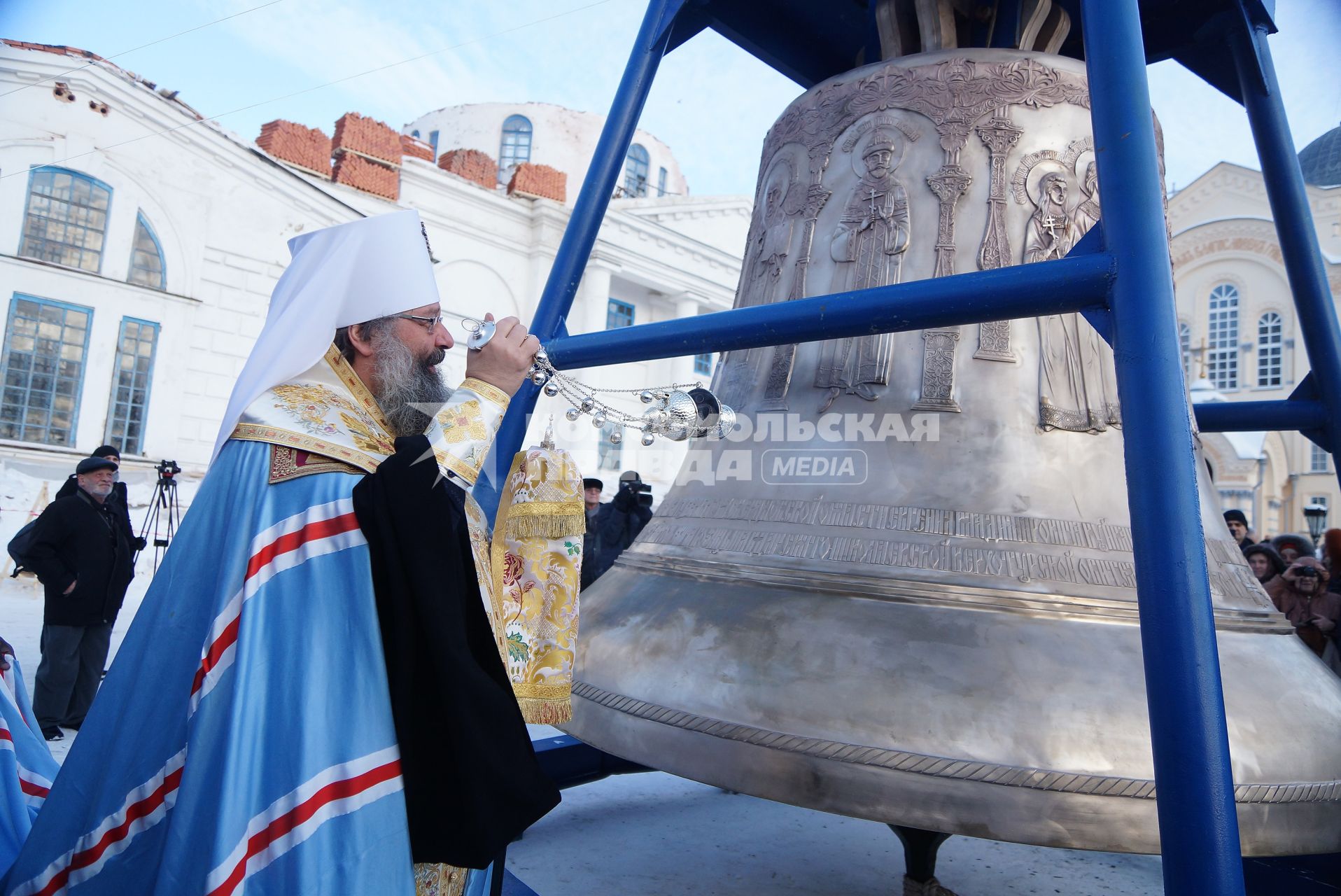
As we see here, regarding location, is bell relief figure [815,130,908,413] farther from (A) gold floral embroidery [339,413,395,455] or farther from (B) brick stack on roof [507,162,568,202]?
(B) brick stack on roof [507,162,568,202]

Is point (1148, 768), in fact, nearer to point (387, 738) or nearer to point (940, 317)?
point (940, 317)

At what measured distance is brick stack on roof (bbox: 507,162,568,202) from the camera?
14.8m

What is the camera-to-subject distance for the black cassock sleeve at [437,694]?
1188 millimetres

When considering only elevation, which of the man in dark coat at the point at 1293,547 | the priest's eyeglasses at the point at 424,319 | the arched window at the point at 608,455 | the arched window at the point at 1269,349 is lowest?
the man in dark coat at the point at 1293,547

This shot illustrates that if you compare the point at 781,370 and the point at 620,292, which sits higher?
the point at 620,292

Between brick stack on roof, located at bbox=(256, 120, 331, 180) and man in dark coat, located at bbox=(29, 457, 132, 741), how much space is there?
8.57 meters

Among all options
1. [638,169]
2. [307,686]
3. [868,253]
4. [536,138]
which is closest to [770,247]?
[868,253]

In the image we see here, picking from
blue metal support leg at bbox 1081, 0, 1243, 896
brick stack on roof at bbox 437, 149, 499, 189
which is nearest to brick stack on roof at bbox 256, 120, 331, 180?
brick stack on roof at bbox 437, 149, 499, 189

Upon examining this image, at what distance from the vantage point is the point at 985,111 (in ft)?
5.91

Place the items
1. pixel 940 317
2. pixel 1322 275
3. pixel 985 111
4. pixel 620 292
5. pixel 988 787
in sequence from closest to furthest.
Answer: pixel 988 787
pixel 940 317
pixel 985 111
pixel 1322 275
pixel 620 292

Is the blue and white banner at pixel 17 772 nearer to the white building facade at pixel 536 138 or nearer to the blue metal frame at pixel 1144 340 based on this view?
the blue metal frame at pixel 1144 340

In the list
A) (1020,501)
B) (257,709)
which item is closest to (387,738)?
(257,709)

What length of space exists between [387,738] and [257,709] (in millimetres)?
182

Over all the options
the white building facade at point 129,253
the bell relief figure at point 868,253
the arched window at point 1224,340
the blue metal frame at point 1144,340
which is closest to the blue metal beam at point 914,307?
the blue metal frame at point 1144,340
